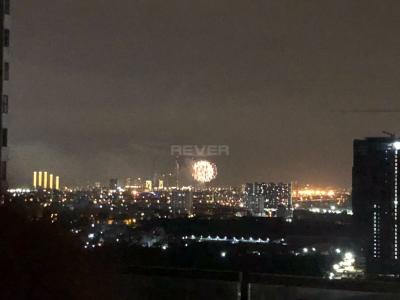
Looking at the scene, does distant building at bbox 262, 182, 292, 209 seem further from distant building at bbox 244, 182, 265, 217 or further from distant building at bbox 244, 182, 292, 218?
distant building at bbox 244, 182, 265, 217

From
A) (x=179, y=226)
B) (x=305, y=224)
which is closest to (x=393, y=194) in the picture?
(x=305, y=224)

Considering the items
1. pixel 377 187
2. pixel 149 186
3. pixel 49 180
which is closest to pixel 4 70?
pixel 49 180

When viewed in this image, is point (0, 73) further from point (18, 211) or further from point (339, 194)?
point (339, 194)

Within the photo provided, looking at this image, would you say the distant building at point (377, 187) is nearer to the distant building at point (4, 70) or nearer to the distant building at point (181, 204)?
the distant building at point (181, 204)

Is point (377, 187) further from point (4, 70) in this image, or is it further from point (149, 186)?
point (4, 70)

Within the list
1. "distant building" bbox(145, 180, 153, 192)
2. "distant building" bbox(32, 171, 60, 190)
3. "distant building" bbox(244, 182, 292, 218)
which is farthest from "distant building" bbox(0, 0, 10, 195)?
"distant building" bbox(244, 182, 292, 218)

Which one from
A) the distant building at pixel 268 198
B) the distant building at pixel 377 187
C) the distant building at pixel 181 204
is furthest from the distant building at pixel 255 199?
the distant building at pixel 377 187
